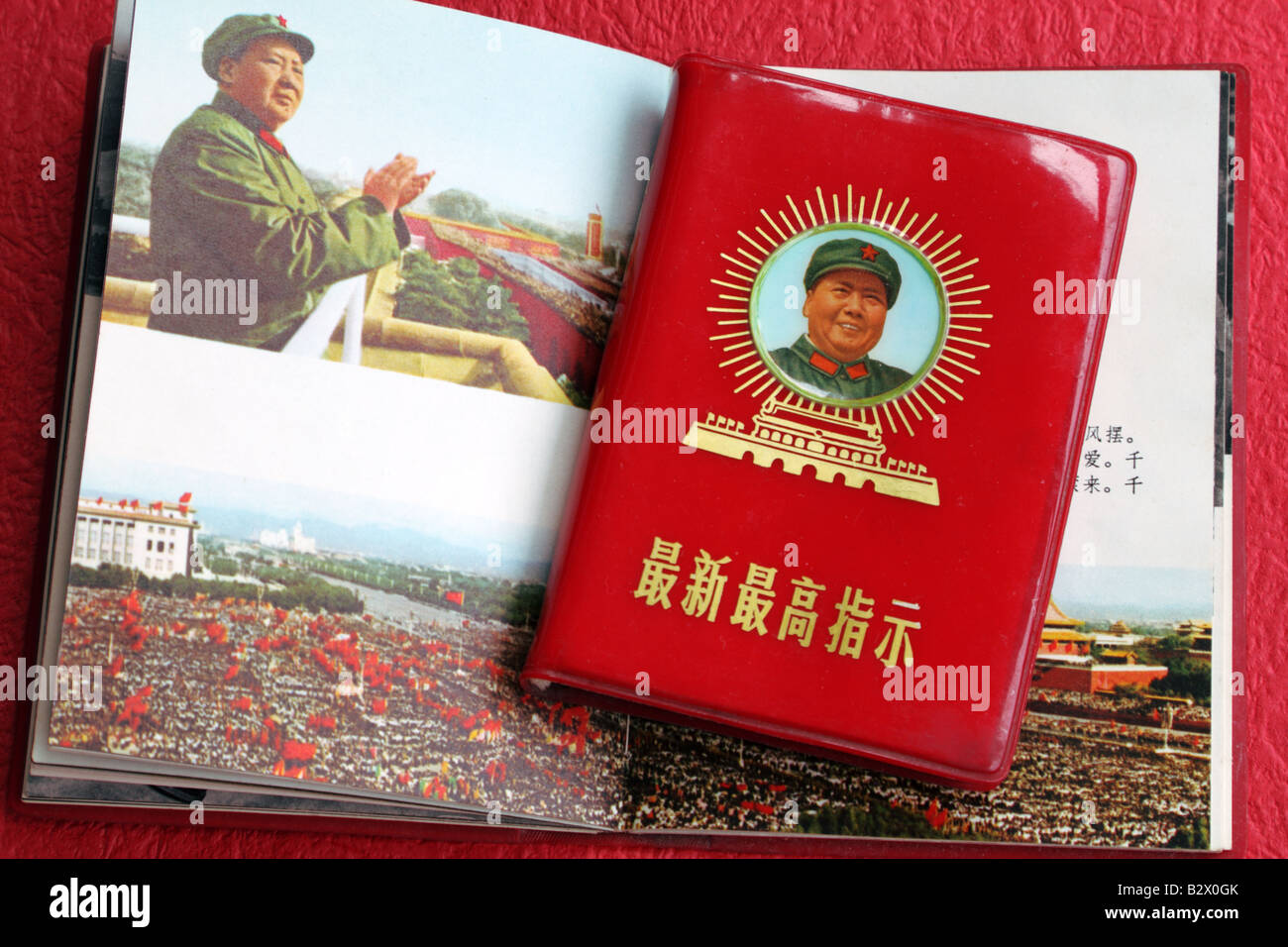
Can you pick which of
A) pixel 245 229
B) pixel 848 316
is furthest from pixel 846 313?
pixel 245 229

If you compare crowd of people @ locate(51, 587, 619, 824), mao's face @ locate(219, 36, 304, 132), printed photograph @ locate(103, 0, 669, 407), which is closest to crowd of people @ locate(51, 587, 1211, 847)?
crowd of people @ locate(51, 587, 619, 824)

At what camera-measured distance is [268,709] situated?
0.46m

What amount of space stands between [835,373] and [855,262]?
0.18ft

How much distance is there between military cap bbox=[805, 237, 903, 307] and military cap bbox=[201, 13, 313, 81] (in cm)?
27

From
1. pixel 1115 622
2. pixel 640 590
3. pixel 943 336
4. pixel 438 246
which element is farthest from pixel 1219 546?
pixel 438 246

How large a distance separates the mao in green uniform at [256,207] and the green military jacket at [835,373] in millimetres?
197

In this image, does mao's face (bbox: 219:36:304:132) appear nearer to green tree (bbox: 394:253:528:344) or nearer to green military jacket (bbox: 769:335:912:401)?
green tree (bbox: 394:253:528:344)

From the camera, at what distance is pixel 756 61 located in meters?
0.57

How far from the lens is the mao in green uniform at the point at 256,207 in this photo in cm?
48

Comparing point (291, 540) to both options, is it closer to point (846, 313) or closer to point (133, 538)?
point (133, 538)

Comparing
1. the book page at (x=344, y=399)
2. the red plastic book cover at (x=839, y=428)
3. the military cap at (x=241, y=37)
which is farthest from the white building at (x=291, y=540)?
the military cap at (x=241, y=37)

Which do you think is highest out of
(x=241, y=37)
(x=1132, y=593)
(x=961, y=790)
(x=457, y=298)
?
(x=241, y=37)

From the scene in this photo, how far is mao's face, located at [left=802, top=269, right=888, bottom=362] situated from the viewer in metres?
0.47
